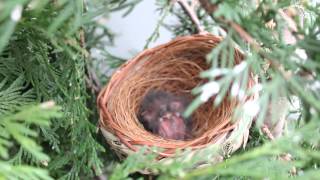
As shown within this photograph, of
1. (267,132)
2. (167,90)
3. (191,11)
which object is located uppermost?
(191,11)

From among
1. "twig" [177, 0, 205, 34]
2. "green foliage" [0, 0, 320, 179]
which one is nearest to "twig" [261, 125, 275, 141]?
"green foliage" [0, 0, 320, 179]

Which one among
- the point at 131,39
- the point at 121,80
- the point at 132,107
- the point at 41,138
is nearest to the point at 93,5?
the point at 41,138

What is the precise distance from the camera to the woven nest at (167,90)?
0.86 metres

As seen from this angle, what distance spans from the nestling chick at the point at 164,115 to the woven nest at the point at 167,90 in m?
0.02

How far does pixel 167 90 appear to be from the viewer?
1.21 m

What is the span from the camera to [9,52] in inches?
31.6

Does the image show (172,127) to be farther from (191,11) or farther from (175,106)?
(191,11)

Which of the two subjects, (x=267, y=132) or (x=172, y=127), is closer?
(x=267, y=132)

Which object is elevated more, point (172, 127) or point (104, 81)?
point (104, 81)

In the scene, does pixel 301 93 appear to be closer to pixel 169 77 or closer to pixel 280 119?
pixel 280 119

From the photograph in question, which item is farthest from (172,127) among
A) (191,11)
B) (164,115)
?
(191,11)

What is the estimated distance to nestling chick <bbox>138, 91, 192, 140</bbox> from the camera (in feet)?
3.75

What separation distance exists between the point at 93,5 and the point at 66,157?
1.10 feet

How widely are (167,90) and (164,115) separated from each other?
0.21ft
